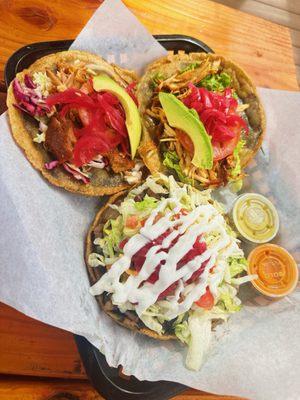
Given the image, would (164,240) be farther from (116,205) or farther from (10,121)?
Result: (10,121)

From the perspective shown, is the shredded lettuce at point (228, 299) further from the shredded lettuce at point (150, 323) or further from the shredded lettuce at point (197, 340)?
the shredded lettuce at point (150, 323)

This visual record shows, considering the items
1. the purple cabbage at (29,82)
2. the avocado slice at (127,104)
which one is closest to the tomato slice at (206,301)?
the avocado slice at (127,104)

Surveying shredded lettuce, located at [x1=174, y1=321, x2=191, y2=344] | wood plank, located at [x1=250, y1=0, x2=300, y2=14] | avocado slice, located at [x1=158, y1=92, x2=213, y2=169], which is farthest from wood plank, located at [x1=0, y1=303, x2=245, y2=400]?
wood plank, located at [x1=250, y1=0, x2=300, y2=14]

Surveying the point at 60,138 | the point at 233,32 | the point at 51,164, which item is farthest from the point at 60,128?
the point at 233,32

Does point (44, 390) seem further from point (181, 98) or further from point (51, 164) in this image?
point (181, 98)

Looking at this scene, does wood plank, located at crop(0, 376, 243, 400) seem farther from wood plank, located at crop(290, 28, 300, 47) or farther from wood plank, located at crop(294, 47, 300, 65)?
wood plank, located at crop(290, 28, 300, 47)

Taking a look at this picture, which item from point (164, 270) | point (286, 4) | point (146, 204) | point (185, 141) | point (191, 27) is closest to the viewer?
point (164, 270)

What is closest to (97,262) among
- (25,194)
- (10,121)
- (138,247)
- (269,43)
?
(138,247)
